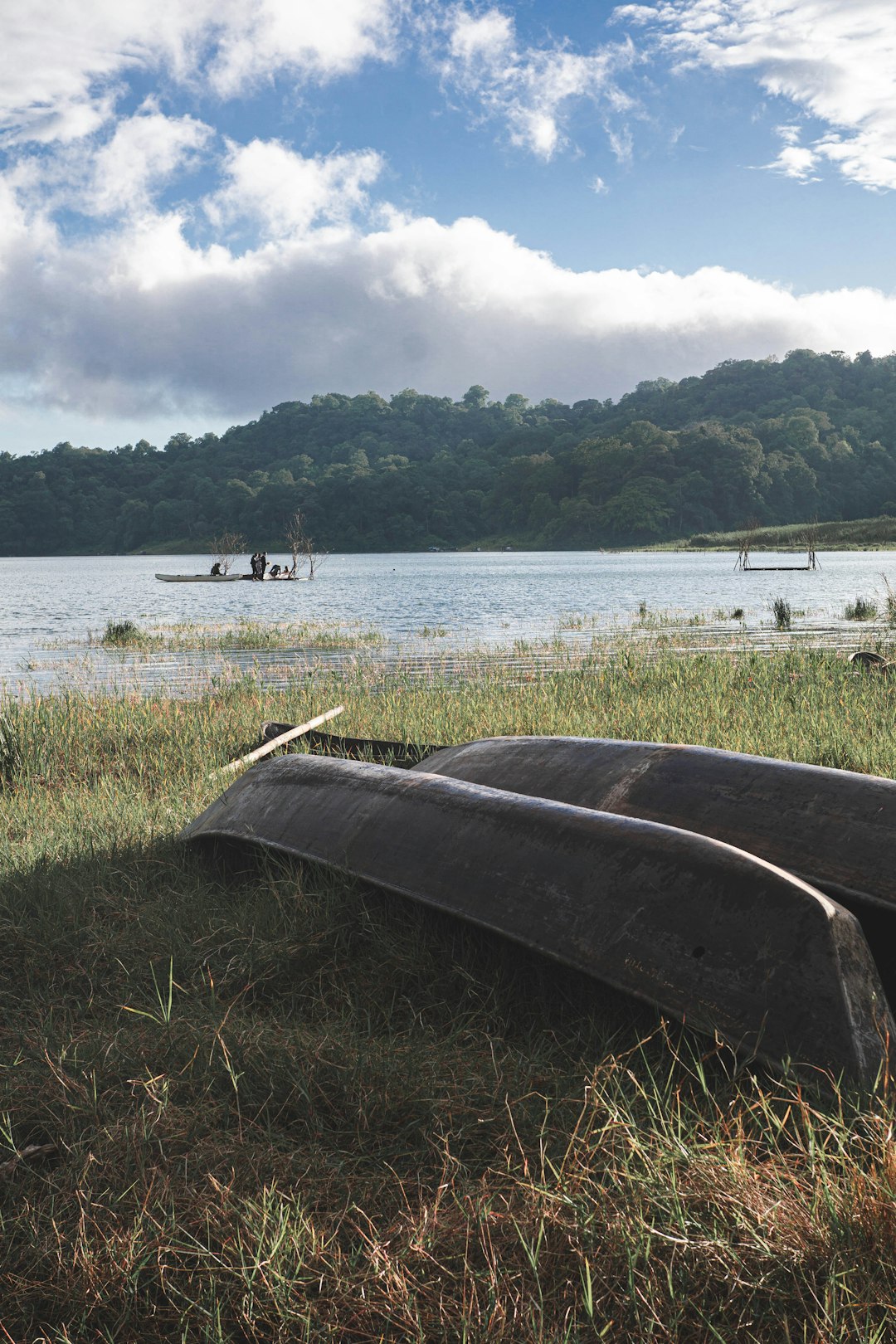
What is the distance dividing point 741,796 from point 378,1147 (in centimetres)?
217

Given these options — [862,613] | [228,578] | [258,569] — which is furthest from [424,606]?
[228,578]

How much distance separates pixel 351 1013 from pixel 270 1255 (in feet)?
4.18

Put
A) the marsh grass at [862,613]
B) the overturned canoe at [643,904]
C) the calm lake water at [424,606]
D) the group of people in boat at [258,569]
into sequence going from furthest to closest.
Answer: the group of people in boat at [258,569] → the marsh grass at [862,613] → the calm lake water at [424,606] → the overturned canoe at [643,904]

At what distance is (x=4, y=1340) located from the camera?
2072 mm

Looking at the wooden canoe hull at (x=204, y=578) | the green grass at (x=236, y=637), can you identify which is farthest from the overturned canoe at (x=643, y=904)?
the wooden canoe hull at (x=204, y=578)

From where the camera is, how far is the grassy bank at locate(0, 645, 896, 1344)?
79.9 inches

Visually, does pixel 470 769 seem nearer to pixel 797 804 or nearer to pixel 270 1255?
pixel 797 804

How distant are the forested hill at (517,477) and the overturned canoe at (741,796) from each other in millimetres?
134246

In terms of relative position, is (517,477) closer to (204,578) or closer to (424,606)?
(204,578)

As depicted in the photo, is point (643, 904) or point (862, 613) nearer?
point (643, 904)

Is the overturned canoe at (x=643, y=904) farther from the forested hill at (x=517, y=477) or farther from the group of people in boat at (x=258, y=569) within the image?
the forested hill at (x=517, y=477)

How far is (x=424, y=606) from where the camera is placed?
133 feet

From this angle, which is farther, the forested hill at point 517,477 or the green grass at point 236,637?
the forested hill at point 517,477

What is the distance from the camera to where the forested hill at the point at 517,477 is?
13575cm
